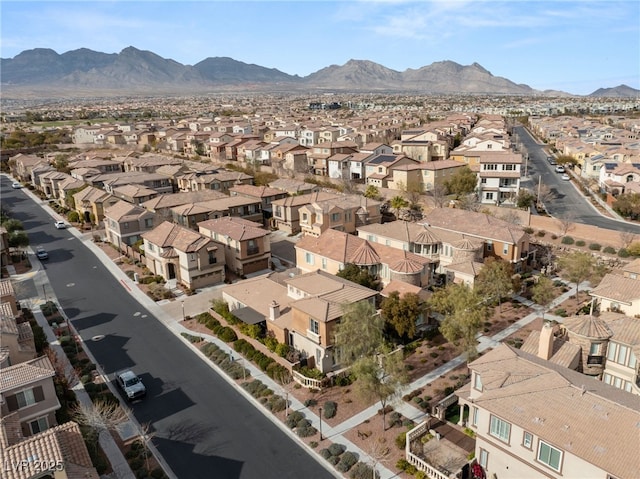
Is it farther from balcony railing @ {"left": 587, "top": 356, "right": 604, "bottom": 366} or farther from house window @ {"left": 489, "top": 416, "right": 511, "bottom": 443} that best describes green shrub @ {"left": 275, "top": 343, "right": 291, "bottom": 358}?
balcony railing @ {"left": 587, "top": 356, "right": 604, "bottom": 366}

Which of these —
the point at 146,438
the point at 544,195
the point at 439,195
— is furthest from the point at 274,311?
the point at 544,195

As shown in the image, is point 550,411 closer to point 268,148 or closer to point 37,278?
point 37,278

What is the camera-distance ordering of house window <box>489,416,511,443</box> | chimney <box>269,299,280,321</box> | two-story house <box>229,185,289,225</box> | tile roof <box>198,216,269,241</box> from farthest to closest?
two-story house <box>229,185,289,225</box> < tile roof <box>198,216,269,241</box> < chimney <box>269,299,280,321</box> < house window <box>489,416,511,443</box>

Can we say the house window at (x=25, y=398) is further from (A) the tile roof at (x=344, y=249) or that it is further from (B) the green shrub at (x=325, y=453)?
(A) the tile roof at (x=344, y=249)

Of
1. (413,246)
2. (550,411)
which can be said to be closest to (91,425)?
(550,411)

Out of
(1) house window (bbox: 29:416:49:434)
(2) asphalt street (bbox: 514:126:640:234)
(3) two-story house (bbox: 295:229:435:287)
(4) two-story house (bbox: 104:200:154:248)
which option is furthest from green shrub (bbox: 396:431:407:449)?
(2) asphalt street (bbox: 514:126:640:234)

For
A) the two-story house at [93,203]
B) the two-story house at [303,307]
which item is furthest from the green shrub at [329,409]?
the two-story house at [93,203]
